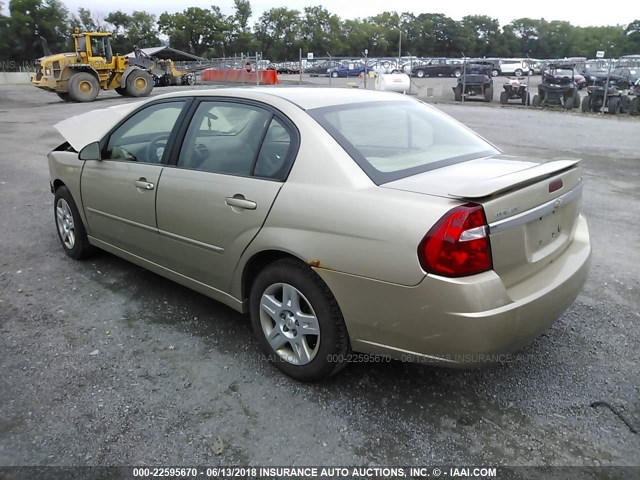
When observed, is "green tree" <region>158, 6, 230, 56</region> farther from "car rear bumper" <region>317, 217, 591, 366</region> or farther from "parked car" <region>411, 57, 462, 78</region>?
"car rear bumper" <region>317, 217, 591, 366</region>

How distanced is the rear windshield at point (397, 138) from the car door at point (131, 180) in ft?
4.16

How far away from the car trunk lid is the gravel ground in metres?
0.75

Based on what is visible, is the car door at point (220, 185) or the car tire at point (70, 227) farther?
the car tire at point (70, 227)

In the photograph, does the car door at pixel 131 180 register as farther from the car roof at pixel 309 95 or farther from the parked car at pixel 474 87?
the parked car at pixel 474 87

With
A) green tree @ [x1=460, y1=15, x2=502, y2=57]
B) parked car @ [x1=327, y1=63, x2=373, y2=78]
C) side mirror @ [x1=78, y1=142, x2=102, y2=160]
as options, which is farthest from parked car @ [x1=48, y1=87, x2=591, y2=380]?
green tree @ [x1=460, y1=15, x2=502, y2=57]

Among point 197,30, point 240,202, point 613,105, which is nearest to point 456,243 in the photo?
point 240,202

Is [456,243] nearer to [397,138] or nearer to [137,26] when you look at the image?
[397,138]

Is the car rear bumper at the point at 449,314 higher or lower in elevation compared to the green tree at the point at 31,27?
lower

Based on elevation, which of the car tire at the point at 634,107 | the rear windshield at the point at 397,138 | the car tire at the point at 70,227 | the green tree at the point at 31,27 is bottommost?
the car tire at the point at 70,227

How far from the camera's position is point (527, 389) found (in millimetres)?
2855

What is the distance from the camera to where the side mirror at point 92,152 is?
4.09 metres

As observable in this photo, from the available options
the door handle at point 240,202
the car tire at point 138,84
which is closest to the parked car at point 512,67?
the car tire at point 138,84

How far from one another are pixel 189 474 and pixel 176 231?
160cm

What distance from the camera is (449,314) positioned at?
2289mm
